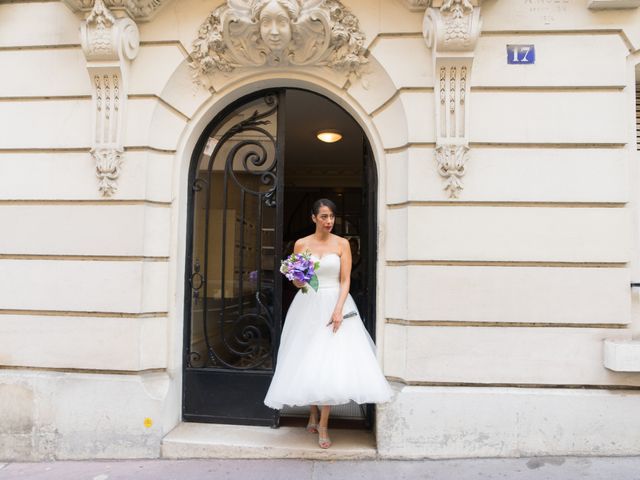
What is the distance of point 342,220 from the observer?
37.8 feet

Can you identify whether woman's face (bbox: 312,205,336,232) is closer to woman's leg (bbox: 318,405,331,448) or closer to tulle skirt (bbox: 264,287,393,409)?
tulle skirt (bbox: 264,287,393,409)

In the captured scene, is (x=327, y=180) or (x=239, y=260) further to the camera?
(x=327, y=180)

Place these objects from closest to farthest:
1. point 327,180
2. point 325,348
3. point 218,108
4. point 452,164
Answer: point 325,348, point 452,164, point 218,108, point 327,180

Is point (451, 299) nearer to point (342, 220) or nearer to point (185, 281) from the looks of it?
point (185, 281)

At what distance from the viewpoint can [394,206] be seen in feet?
15.5

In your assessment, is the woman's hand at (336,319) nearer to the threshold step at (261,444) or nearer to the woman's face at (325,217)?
the woman's face at (325,217)

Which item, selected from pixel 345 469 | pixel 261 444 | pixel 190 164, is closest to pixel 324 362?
pixel 345 469

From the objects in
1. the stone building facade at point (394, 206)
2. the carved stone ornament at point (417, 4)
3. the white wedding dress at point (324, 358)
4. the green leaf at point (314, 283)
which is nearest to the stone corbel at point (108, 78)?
the stone building facade at point (394, 206)

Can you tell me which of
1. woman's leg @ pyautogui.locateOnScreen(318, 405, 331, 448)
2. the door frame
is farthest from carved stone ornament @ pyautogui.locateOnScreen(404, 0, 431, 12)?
woman's leg @ pyautogui.locateOnScreen(318, 405, 331, 448)

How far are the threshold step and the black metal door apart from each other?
0.82 feet

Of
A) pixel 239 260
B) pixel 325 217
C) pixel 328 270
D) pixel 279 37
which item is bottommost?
pixel 328 270

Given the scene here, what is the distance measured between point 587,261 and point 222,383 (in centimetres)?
399

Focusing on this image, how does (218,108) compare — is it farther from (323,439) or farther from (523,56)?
(323,439)

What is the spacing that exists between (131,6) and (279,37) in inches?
62.2
